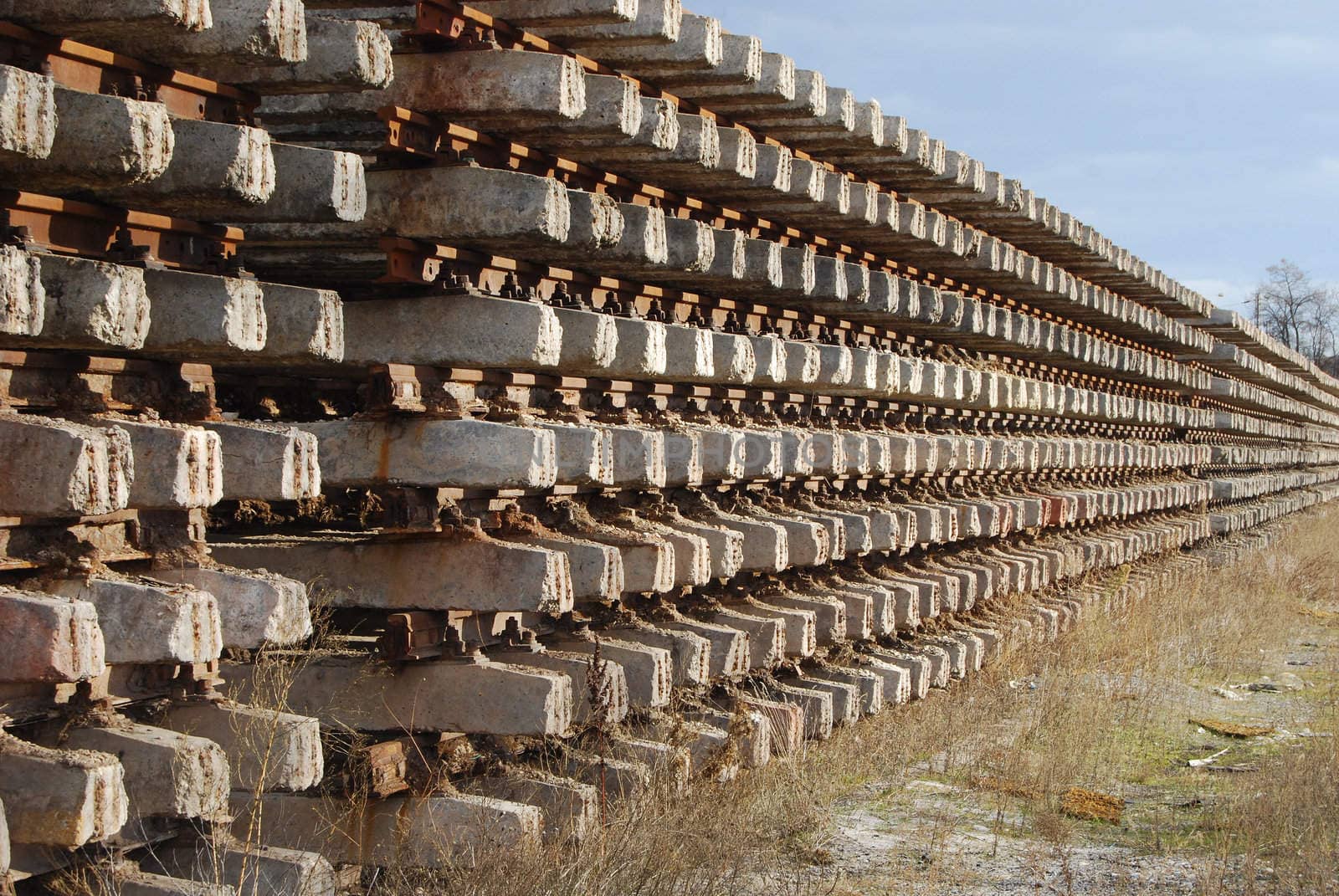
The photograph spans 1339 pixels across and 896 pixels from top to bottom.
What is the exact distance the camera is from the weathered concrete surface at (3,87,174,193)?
3756 millimetres

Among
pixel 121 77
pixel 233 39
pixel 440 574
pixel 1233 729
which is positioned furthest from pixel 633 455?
pixel 1233 729

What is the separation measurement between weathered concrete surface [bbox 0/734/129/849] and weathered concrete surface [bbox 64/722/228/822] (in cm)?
24

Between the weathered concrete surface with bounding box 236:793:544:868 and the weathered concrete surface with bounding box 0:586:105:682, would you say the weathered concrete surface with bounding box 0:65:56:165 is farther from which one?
the weathered concrete surface with bounding box 236:793:544:868

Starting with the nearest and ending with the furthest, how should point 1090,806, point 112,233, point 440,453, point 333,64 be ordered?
point 112,233 < point 333,64 < point 440,453 < point 1090,806

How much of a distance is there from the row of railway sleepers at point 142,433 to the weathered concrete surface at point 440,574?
2.57ft

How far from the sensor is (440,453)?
17.0ft

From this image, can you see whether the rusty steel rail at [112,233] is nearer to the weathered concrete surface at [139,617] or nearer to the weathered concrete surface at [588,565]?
the weathered concrete surface at [139,617]

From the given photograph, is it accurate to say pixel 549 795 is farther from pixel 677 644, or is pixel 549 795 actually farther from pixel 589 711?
pixel 677 644

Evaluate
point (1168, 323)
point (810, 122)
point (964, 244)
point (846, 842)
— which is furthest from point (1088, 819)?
point (1168, 323)

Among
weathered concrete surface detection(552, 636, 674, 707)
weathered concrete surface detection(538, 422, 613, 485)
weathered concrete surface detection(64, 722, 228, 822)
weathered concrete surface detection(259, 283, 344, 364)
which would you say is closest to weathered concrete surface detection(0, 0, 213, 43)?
weathered concrete surface detection(259, 283, 344, 364)

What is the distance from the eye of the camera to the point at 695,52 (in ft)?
20.2

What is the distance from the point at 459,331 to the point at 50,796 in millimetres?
2130

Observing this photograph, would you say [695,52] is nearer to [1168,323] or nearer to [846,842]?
[846,842]

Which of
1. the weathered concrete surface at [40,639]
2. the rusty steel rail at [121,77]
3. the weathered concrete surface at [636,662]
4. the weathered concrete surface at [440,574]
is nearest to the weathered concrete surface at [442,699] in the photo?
the weathered concrete surface at [440,574]
